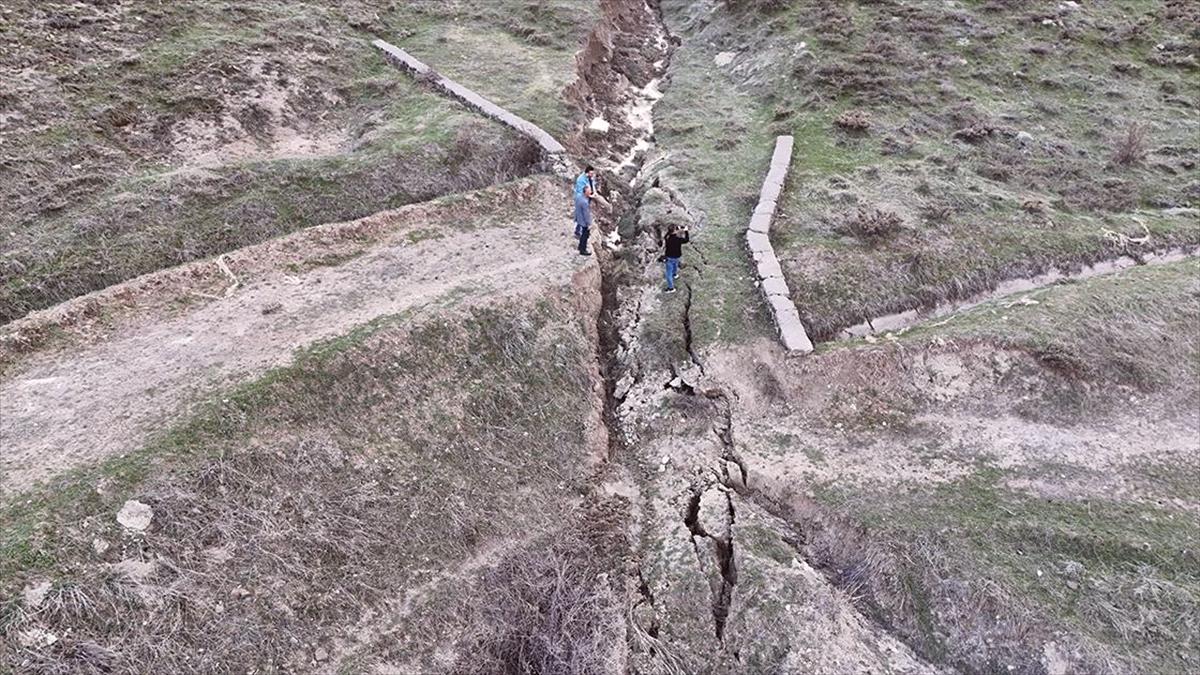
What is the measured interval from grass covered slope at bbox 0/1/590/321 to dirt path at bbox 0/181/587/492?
2.45 meters

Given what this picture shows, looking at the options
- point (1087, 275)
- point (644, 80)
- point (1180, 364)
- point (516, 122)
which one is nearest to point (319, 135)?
point (516, 122)

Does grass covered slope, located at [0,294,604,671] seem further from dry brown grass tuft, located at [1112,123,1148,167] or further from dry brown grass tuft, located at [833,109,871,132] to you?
dry brown grass tuft, located at [1112,123,1148,167]

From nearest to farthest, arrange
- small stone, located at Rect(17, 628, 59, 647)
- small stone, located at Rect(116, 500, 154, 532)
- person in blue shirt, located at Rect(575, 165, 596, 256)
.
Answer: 1. small stone, located at Rect(17, 628, 59, 647)
2. small stone, located at Rect(116, 500, 154, 532)
3. person in blue shirt, located at Rect(575, 165, 596, 256)

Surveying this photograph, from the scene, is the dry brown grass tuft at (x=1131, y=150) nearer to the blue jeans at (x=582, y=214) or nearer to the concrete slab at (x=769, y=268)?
the concrete slab at (x=769, y=268)

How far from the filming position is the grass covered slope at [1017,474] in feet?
41.1

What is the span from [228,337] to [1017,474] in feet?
55.0

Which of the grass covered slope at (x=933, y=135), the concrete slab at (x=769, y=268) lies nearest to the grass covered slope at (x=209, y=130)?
the grass covered slope at (x=933, y=135)

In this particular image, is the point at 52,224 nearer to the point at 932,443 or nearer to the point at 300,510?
the point at 300,510

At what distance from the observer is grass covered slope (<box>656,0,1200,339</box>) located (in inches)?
733

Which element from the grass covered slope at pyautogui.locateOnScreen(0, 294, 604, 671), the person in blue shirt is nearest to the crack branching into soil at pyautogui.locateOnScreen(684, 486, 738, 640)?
the grass covered slope at pyautogui.locateOnScreen(0, 294, 604, 671)

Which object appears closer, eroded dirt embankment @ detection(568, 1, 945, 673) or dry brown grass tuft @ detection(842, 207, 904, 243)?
eroded dirt embankment @ detection(568, 1, 945, 673)

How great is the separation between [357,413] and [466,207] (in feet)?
24.5

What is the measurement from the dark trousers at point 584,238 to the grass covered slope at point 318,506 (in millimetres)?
2382

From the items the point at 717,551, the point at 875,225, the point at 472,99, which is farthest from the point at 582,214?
the point at 717,551
